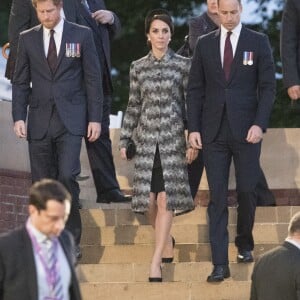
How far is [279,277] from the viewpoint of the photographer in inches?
468

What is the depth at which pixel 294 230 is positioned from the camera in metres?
11.9

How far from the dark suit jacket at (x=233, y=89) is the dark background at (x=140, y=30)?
434 inches

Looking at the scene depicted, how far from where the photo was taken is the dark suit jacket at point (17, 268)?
33.9ft

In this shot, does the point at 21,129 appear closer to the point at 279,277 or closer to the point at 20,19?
the point at 20,19

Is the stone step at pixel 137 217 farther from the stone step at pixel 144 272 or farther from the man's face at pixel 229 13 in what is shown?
the man's face at pixel 229 13

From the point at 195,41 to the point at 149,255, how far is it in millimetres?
1791

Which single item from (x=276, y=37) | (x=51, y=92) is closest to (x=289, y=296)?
(x=51, y=92)

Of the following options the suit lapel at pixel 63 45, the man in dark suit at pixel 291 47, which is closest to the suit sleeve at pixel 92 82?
the suit lapel at pixel 63 45

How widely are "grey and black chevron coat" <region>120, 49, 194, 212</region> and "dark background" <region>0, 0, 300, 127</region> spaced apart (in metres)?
10.7

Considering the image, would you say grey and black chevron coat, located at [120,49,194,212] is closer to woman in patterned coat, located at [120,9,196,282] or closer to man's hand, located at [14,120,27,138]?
woman in patterned coat, located at [120,9,196,282]

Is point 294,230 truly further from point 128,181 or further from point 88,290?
point 128,181

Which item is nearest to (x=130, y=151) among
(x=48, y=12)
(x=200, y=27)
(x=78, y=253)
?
(x=78, y=253)

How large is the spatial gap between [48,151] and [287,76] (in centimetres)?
181

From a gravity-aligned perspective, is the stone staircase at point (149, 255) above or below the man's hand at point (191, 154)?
below
